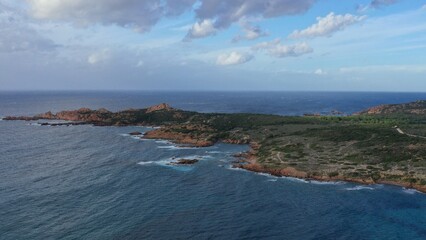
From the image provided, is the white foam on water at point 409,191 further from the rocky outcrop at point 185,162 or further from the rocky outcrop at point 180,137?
the rocky outcrop at point 180,137

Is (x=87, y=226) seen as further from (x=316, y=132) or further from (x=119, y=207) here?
(x=316, y=132)

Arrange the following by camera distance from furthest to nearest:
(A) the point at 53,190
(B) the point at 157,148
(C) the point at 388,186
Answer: (B) the point at 157,148
(C) the point at 388,186
(A) the point at 53,190

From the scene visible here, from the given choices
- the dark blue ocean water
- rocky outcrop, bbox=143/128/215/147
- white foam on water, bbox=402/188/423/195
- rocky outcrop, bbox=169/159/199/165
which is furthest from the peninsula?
rocky outcrop, bbox=169/159/199/165

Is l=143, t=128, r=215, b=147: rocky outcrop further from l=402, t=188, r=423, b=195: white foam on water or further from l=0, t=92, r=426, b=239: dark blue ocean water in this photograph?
l=402, t=188, r=423, b=195: white foam on water

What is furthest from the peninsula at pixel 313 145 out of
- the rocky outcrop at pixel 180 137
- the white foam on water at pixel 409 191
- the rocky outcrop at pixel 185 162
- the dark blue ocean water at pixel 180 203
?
the rocky outcrop at pixel 185 162

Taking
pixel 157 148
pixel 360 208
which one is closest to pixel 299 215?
pixel 360 208

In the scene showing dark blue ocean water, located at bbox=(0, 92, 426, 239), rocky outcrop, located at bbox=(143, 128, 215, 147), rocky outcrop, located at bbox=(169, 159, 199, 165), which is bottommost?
dark blue ocean water, located at bbox=(0, 92, 426, 239)

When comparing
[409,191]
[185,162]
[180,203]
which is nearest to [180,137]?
[185,162]

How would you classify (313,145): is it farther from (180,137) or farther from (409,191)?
(180,137)
